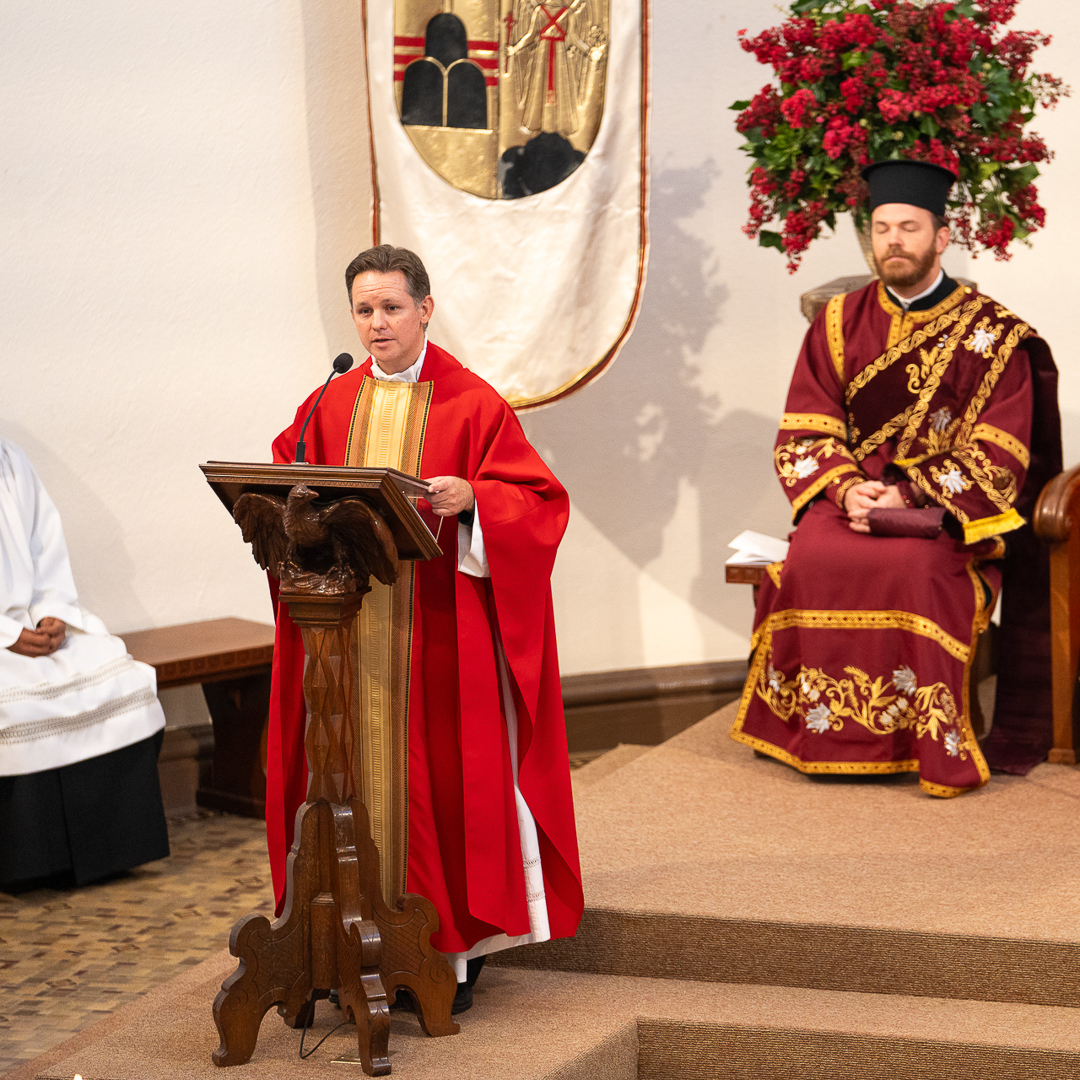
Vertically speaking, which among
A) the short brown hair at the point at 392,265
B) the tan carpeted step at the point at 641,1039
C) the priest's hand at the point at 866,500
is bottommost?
the tan carpeted step at the point at 641,1039

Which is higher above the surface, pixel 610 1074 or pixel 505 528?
pixel 505 528

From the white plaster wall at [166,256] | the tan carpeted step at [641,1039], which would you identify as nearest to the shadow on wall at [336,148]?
the white plaster wall at [166,256]

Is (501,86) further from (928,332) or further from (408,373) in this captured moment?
(408,373)

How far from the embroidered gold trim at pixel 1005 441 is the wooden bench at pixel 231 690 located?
246 centimetres

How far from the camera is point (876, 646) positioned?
170 inches


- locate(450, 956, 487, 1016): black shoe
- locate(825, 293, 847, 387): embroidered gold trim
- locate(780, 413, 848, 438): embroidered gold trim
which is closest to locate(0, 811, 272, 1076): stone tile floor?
locate(450, 956, 487, 1016): black shoe

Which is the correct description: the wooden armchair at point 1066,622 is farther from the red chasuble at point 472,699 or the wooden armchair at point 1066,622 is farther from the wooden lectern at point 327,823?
the wooden lectern at point 327,823

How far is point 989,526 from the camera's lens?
4.36 m

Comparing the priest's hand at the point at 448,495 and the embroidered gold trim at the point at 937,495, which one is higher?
the priest's hand at the point at 448,495

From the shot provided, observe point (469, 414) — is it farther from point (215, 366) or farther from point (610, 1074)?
point (215, 366)

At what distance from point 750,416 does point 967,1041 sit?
3.36 m

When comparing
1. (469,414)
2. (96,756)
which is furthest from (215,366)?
(469,414)

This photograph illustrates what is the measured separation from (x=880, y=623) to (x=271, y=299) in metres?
2.62

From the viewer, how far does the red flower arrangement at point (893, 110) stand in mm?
4543
